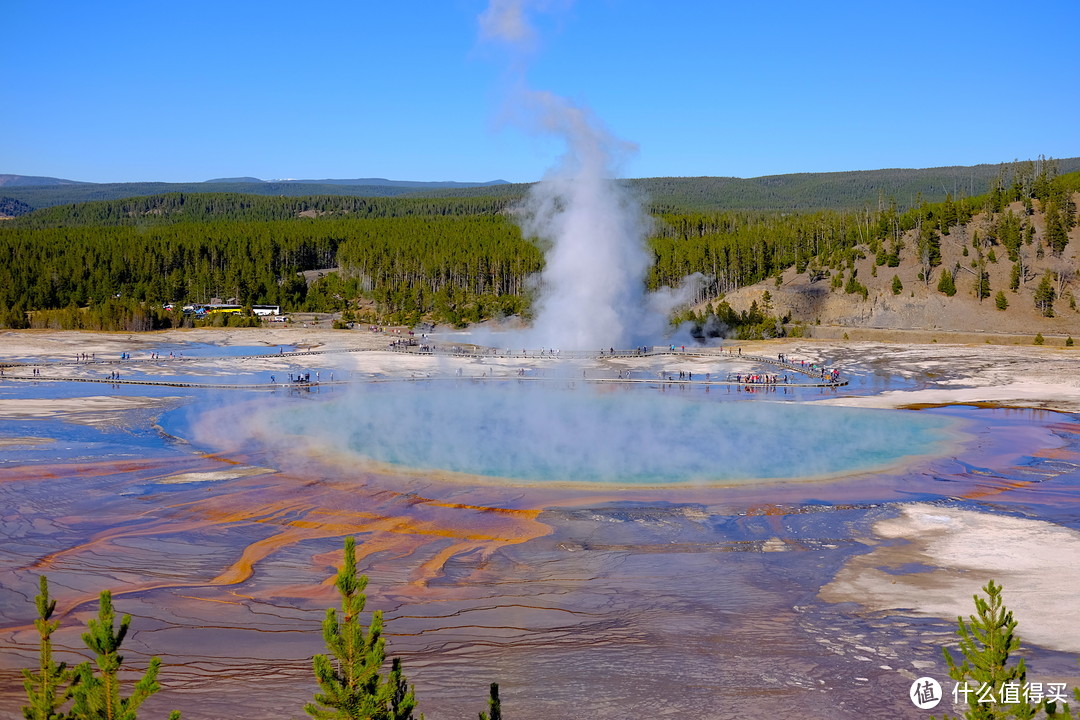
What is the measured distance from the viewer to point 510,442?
24.3m

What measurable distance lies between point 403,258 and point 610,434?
6594 centimetres

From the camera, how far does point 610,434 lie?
85.4 ft

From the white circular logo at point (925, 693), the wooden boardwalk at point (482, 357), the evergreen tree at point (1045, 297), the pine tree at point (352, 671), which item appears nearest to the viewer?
the pine tree at point (352, 671)

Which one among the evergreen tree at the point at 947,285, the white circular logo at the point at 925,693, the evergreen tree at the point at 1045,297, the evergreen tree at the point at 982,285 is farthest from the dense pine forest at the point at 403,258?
the white circular logo at the point at 925,693

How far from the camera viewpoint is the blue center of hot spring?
21.2 meters

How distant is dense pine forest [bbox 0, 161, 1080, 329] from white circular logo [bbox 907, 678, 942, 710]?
→ 57.6 metres

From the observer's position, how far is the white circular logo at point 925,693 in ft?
31.5

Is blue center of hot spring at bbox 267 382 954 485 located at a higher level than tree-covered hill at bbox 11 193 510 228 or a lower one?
lower

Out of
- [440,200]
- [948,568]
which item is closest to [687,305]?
[948,568]

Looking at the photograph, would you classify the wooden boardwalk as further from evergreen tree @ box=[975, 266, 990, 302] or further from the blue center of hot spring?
evergreen tree @ box=[975, 266, 990, 302]

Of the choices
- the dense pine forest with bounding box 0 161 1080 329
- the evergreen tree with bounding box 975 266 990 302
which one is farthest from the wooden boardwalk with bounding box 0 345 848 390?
the dense pine forest with bounding box 0 161 1080 329

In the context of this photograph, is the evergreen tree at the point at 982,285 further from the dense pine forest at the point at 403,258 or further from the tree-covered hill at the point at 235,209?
the tree-covered hill at the point at 235,209

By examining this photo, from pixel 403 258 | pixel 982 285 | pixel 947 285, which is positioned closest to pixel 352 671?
pixel 947 285

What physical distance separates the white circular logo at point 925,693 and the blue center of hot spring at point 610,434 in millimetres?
9948
